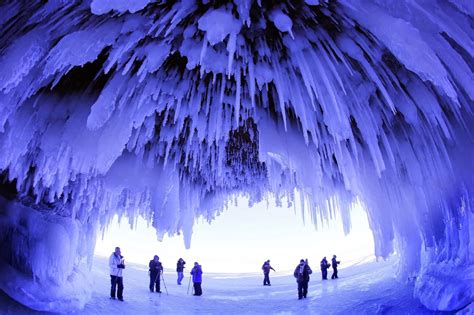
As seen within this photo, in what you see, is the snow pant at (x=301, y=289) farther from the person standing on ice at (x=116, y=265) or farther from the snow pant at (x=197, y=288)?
the person standing on ice at (x=116, y=265)

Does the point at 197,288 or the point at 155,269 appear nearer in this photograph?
the point at 155,269

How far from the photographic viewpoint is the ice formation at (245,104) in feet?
10.4

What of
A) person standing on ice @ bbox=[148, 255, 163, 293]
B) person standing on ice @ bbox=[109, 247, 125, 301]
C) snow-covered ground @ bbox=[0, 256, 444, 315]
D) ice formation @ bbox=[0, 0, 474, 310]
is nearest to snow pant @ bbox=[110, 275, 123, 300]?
person standing on ice @ bbox=[109, 247, 125, 301]

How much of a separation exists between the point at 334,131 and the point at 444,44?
1.35m

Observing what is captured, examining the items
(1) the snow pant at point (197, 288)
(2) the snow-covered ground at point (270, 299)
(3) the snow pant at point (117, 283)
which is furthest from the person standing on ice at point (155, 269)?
(3) the snow pant at point (117, 283)

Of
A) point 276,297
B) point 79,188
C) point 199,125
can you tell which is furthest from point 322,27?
point 276,297

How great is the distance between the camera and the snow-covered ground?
7645 millimetres

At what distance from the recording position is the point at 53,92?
166 inches

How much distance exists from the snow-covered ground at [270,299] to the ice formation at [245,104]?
87 cm

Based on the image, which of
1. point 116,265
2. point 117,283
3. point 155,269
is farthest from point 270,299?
point 116,265

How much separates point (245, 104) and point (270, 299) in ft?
23.2

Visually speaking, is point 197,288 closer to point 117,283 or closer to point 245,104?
point 117,283

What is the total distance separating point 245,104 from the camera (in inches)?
193

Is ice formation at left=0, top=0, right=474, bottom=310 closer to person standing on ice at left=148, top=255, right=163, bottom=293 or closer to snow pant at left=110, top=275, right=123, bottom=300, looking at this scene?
snow pant at left=110, top=275, right=123, bottom=300
